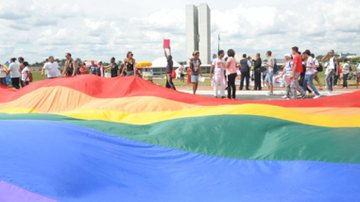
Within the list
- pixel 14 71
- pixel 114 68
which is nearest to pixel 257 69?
pixel 114 68

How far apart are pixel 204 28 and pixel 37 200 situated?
50.1 metres

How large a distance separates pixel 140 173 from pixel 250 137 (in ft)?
4.29

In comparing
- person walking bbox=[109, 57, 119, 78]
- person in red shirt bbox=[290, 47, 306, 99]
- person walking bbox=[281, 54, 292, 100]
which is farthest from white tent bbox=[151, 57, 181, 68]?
person in red shirt bbox=[290, 47, 306, 99]

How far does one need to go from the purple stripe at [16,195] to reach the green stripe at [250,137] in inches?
60.2

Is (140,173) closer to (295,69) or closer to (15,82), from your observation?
(295,69)

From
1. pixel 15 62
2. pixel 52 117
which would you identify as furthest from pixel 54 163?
pixel 15 62

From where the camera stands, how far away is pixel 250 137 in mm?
3961

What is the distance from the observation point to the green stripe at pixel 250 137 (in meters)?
3.55

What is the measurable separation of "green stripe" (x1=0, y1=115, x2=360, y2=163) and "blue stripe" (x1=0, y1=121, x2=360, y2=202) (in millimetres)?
143

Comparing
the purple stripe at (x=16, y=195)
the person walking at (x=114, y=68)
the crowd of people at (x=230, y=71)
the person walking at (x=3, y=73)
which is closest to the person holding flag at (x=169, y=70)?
the crowd of people at (x=230, y=71)

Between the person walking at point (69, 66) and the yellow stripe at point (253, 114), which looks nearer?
the yellow stripe at point (253, 114)

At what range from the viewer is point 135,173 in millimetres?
3074

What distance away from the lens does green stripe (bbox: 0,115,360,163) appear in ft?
11.7

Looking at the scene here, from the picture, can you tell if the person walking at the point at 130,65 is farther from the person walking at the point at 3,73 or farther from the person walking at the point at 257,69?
the person walking at the point at 3,73
